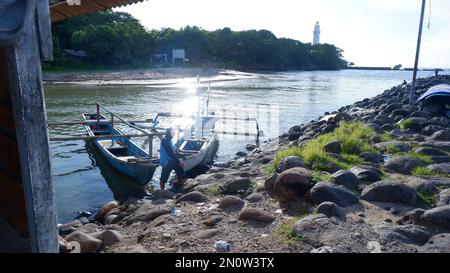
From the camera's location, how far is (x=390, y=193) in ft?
19.4

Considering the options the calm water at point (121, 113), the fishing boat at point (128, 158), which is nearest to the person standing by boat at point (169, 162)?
the fishing boat at point (128, 158)

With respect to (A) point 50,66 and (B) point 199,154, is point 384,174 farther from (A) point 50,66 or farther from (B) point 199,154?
(A) point 50,66

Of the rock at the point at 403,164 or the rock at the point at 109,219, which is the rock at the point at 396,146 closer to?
the rock at the point at 403,164

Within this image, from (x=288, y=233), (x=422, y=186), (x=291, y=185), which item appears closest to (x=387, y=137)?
(x=422, y=186)

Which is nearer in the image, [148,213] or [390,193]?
[390,193]

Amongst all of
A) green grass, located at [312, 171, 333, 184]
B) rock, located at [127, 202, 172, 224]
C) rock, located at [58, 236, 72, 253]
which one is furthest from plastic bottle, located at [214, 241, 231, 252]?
green grass, located at [312, 171, 333, 184]

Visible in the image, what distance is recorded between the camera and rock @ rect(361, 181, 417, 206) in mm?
5785

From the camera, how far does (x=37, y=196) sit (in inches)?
119

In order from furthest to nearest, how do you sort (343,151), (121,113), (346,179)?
(121,113)
(343,151)
(346,179)

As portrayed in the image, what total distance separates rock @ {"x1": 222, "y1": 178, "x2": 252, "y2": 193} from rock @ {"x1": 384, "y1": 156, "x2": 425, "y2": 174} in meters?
3.01

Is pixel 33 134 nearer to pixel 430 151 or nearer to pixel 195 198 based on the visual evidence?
pixel 195 198

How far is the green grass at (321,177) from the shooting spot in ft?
20.9

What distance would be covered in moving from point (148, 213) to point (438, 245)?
4678mm
